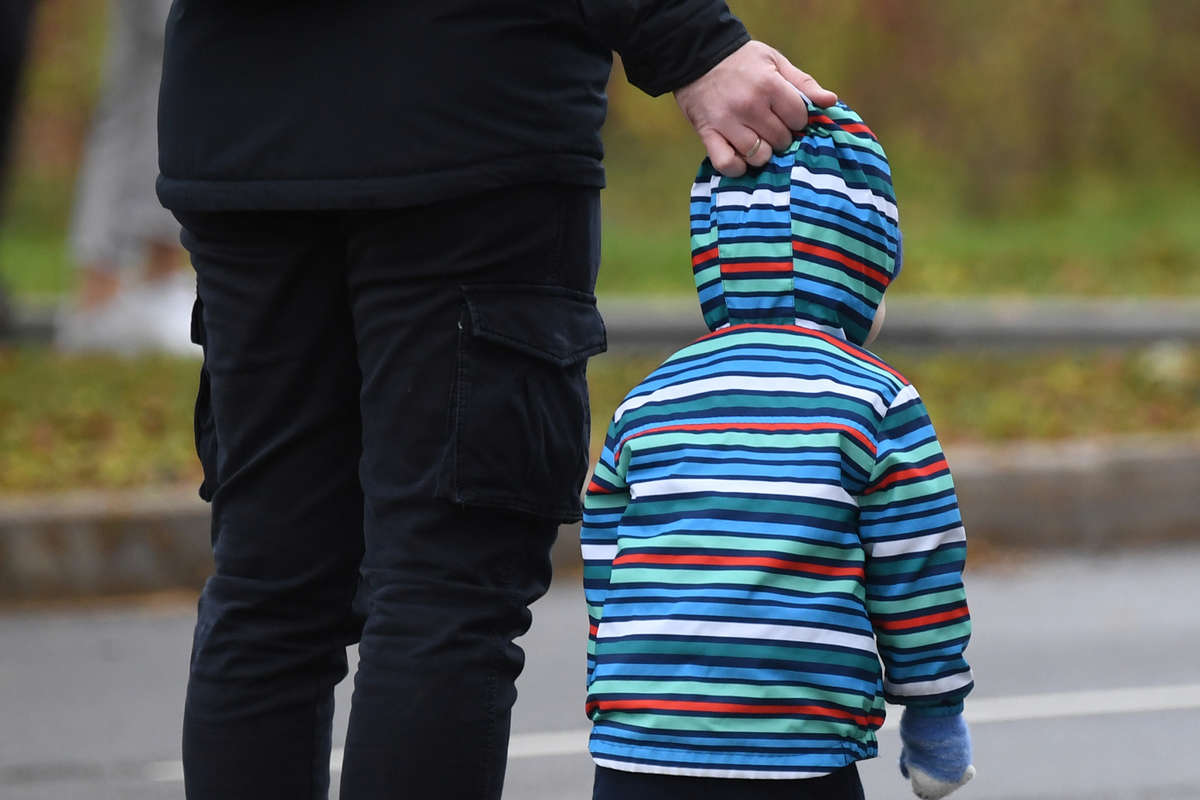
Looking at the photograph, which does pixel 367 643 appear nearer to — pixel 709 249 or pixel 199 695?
pixel 199 695

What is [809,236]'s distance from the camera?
1.95 metres

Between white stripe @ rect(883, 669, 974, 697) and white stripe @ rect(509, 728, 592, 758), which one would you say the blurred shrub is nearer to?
white stripe @ rect(509, 728, 592, 758)

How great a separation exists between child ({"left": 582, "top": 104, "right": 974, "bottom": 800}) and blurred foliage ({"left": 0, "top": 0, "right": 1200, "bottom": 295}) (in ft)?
28.3

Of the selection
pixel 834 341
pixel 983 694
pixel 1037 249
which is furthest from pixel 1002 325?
pixel 834 341

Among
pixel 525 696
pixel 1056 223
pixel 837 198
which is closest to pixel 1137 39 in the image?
pixel 1056 223

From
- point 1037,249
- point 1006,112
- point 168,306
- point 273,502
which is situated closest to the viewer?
point 273,502

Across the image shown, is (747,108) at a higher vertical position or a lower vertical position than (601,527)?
higher

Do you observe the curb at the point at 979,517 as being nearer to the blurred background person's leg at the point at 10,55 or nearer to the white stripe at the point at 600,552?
the blurred background person's leg at the point at 10,55

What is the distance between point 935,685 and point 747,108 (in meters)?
0.65

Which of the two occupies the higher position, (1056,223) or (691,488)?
(1056,223)

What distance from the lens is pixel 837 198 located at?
1.96 metres

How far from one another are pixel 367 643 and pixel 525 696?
2.10 metres

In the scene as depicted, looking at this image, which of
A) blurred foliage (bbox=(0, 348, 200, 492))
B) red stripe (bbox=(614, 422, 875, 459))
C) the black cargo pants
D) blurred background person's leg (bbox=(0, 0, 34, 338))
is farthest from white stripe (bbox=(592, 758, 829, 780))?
blurred background person's leg (bbox=(0, 0, 34, 338))

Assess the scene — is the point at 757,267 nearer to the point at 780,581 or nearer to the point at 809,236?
the point at 809,236
